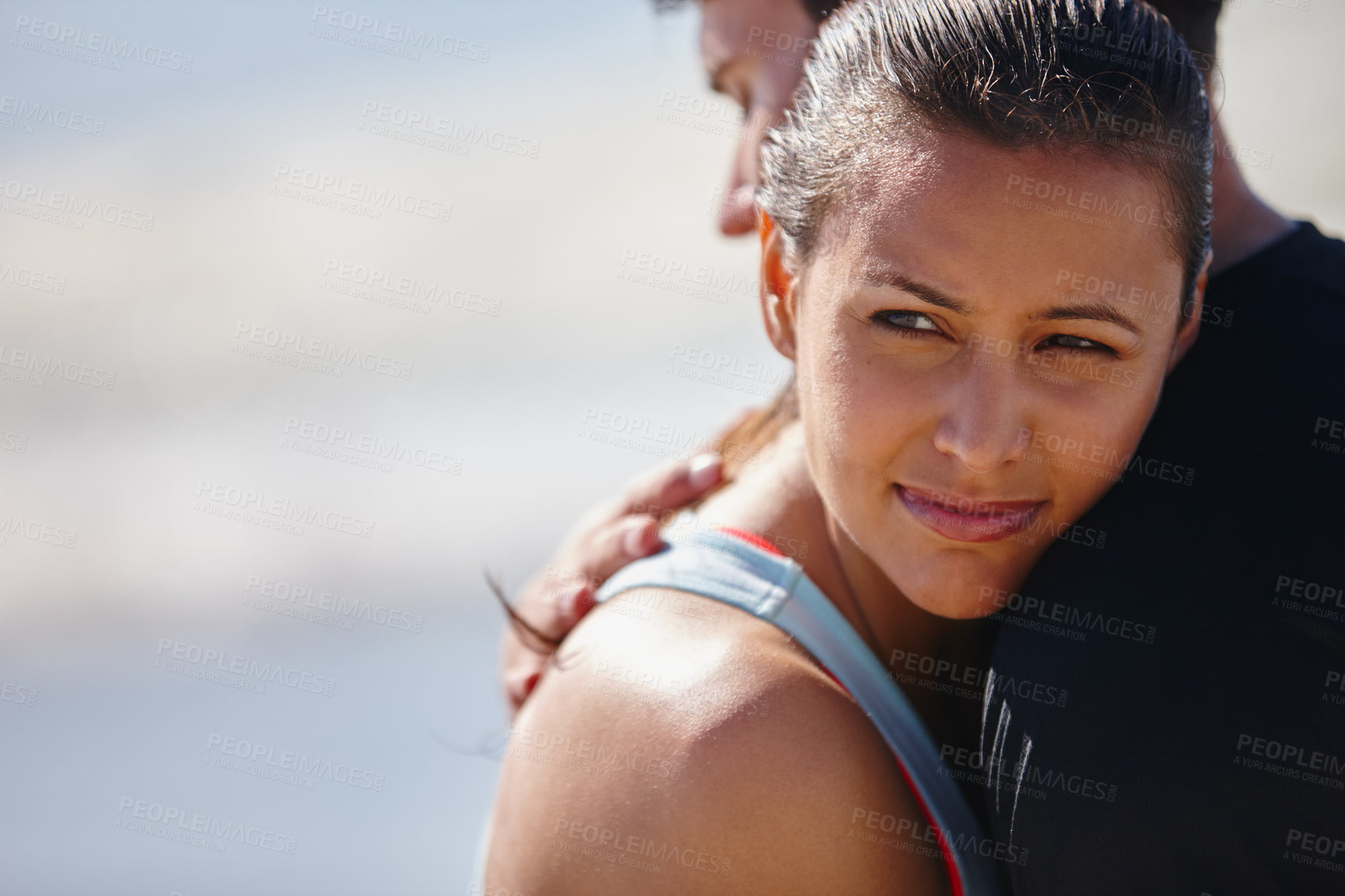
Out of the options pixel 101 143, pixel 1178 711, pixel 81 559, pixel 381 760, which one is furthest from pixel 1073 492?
pixel 101 143

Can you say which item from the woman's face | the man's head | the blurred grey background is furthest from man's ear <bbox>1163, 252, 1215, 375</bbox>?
the blurred grey background

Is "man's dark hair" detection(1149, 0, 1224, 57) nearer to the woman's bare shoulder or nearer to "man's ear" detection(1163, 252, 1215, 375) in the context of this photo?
"man's ear" detection(1163, 252, 1215, 375)

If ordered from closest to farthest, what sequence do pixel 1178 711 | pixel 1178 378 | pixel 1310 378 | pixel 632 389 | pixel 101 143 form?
pixel 1178 711 < pixel 1310 378 < pixel 1178 378 < pixel 632 389 < pixel 101 143

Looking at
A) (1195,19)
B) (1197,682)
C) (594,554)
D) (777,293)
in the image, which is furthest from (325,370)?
(1197,682)

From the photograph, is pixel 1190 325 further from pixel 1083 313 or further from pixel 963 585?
pixel 963 585

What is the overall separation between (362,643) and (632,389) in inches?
116

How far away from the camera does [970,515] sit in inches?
64.4

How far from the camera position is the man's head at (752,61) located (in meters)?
2.54

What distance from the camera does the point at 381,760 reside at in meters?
4.49

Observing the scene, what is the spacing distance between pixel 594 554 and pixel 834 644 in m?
0.55

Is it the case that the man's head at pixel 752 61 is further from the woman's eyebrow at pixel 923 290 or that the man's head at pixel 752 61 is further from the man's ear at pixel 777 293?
the woman's eyebrow at pixel 923 290

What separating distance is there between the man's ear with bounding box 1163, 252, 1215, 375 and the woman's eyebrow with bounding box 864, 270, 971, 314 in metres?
0.35

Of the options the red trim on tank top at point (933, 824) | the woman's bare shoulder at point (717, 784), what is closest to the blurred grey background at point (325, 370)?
the woman's bare shoulder at point (717, 784)

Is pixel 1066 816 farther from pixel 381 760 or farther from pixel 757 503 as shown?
pixel 381 760
